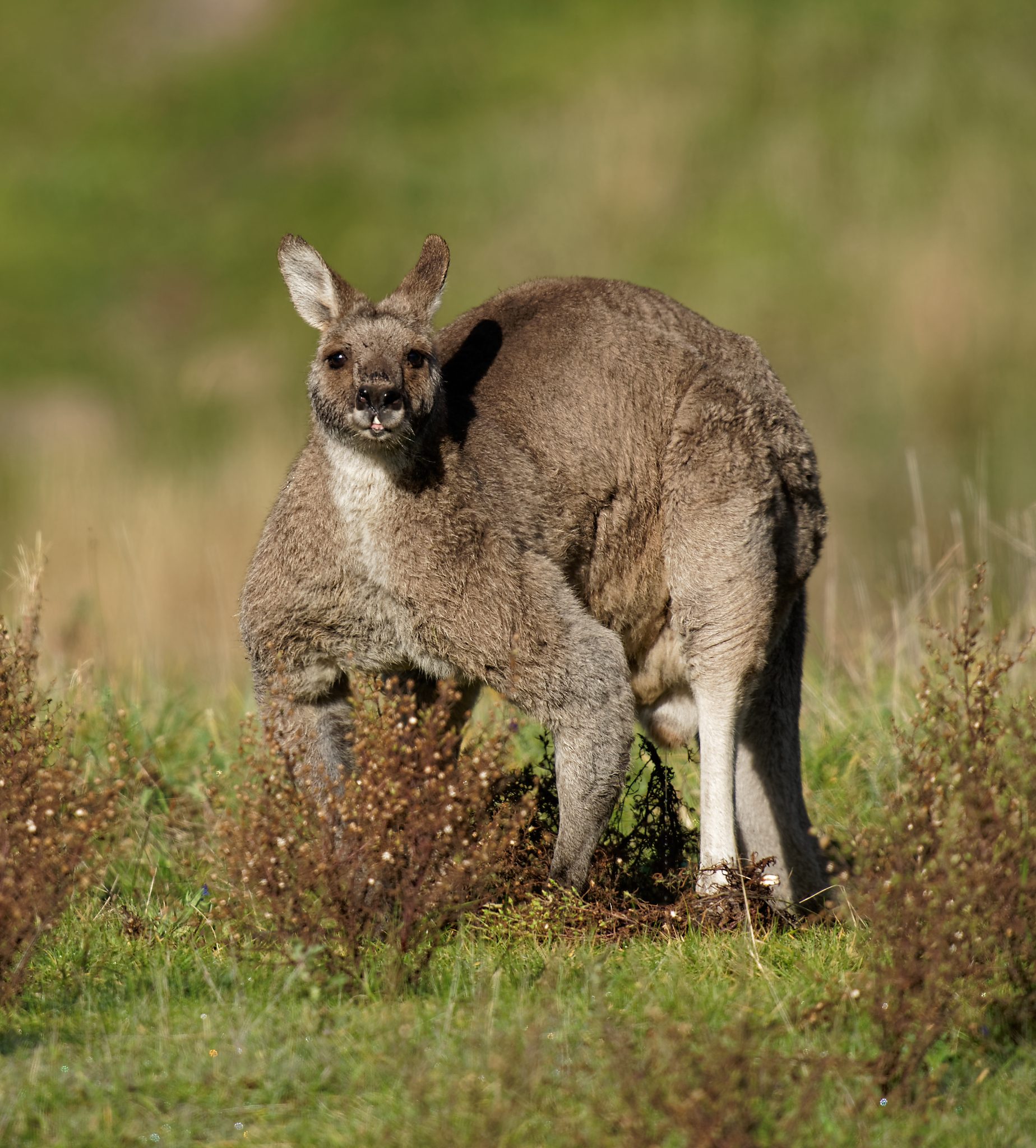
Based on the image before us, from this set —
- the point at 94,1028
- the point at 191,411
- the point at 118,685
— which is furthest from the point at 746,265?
the point at 94,1028

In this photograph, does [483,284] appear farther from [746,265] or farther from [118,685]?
[118,685]

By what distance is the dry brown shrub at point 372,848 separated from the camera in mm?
4020

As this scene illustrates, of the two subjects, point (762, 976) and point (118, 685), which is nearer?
point (762, 976)

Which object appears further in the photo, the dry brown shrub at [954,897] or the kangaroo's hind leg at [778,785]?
the kangaroo's hind leg at [778,785]

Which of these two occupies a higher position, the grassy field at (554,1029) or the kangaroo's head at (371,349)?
the kangaroo's head at (371,349)

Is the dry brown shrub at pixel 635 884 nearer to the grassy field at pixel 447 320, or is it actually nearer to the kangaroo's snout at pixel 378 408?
the grassy field at pixel 447 320

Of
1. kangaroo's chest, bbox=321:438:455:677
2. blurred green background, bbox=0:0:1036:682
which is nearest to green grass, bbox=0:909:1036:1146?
kangaroo's chest, bbox=321:438:455:677

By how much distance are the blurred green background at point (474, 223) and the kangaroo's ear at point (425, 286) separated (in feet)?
11.2

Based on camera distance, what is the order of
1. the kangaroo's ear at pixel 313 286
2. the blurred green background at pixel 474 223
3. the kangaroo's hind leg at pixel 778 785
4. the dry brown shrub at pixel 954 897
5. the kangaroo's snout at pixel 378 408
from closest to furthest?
the dry brown shrub at pixel 954 897 < the kangaroo's snout at pixel 378 408 < the kangaroo's ear at pixel 313 286 < the kangaroo's hind leg at pixel 778 785 < the blurred green background at pixel 474 223

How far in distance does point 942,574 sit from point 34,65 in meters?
22.9

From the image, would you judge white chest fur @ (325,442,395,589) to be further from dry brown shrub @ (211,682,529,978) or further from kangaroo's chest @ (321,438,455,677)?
dry brown shrub @ (211,682,529,978)

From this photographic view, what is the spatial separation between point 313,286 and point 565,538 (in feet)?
3.71

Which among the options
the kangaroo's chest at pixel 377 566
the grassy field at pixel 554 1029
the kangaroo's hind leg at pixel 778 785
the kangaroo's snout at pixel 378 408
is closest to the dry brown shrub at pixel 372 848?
the grassy field at pixel 554 1029

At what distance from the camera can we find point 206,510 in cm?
1132
